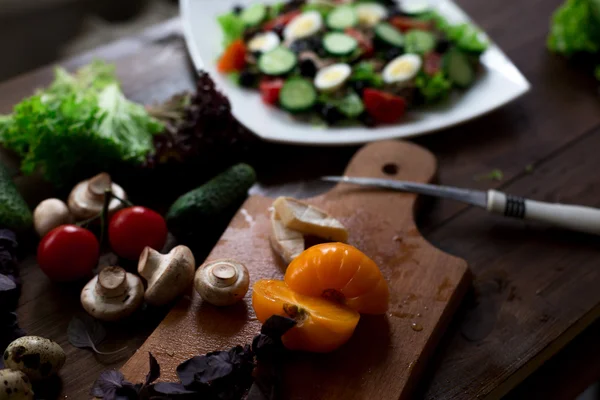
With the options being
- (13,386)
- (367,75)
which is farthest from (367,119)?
(13,386)

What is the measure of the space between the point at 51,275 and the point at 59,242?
0.12 metres

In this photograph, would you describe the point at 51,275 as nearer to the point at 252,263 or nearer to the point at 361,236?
the point at 252,263

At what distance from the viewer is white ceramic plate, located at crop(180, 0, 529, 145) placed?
2.49 m

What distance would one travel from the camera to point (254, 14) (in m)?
3.04

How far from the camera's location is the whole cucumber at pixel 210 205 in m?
2.09

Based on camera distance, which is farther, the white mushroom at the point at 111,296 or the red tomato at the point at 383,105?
the red tomato at the point at 383,105

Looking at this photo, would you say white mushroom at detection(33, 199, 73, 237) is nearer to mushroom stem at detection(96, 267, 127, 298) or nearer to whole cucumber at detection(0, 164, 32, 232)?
whole cucumber at detection(0, 164, 32, 232)

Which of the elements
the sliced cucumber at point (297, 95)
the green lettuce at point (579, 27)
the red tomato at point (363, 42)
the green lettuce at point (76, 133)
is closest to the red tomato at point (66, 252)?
the green lettuce at point (76, 133)

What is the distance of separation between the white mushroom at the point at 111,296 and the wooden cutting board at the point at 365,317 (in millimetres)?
134

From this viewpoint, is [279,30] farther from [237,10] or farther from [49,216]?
[49,216]

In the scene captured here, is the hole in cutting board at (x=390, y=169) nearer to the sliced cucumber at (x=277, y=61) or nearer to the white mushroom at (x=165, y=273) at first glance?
the sliced cucumber at (x=277, y=61)

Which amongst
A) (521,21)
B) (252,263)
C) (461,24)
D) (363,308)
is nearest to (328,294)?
(363,308)

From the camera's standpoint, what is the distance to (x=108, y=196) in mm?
2070

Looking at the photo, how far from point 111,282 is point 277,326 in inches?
21.2
